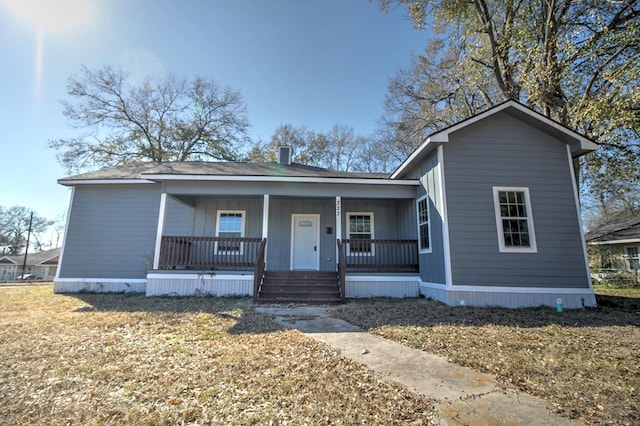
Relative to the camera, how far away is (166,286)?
845cm

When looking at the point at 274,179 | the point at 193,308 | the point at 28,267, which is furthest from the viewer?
the point at 28,267

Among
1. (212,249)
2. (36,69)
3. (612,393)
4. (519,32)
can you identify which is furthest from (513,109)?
(36,69)

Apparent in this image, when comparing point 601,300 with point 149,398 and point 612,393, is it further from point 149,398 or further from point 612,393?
point 149,398

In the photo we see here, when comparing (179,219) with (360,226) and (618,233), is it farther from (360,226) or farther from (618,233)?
(618,233)

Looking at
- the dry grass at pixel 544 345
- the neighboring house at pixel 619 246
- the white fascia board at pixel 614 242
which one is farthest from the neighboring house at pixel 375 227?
the white fascia board at pixel 614 242

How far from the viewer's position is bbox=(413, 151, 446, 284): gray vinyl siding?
286 inches

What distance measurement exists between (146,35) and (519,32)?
12517 mm

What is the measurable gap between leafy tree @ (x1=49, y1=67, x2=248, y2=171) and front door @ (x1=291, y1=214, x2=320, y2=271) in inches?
527

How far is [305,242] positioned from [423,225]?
410cm

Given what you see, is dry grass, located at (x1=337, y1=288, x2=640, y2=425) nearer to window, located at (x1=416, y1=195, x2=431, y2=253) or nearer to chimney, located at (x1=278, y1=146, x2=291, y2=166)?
window, located at (x1=416, y1=195, x2=431, y2=253)

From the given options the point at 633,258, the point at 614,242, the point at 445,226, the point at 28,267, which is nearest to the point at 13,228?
the point at 28,267

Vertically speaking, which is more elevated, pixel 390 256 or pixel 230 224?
pixel 230 224

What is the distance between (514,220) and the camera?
7191 mm

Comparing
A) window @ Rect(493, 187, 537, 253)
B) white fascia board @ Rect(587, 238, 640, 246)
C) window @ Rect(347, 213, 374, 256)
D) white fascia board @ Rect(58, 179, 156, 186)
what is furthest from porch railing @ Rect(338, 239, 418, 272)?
white fascia board @ Rect(587, 238, 640, 246)
